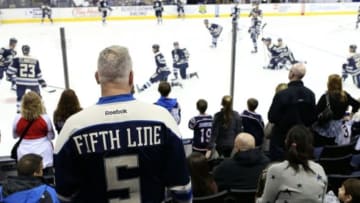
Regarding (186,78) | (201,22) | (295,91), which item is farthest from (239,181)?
(201,22)

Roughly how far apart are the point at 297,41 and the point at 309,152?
10.1 metres

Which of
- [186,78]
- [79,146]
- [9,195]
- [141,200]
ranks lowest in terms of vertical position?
[186,78]

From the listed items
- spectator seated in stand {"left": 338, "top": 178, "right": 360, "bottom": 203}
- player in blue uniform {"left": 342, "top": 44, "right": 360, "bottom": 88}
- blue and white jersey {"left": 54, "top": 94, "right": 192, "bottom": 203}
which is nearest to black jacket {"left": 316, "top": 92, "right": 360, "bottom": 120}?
spectator seated in stand {"left": 338, "top": 178, "right": 360, "bottom": 203}

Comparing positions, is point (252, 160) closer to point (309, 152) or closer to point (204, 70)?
point (309, 152)

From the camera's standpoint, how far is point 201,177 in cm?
255

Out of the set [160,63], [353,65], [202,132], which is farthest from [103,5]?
[202,132]

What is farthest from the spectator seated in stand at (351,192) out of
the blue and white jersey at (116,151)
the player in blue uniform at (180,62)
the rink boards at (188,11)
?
the rink boards at (188,11)

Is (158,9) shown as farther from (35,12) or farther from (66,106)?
(66,106)

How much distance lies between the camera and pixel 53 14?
14766mm

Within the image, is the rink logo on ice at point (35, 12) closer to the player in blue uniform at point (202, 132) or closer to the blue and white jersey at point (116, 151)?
the player in blue uniform at point (202, 132)

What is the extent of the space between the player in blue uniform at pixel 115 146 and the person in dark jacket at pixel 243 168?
1381 millimetres

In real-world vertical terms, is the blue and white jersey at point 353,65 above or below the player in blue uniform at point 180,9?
below

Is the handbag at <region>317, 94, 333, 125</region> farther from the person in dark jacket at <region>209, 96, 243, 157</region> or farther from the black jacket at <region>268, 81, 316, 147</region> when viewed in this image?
the person in dark jacket at <region>209, 96, 243, 157</region>

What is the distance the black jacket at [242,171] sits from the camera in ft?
8.73
